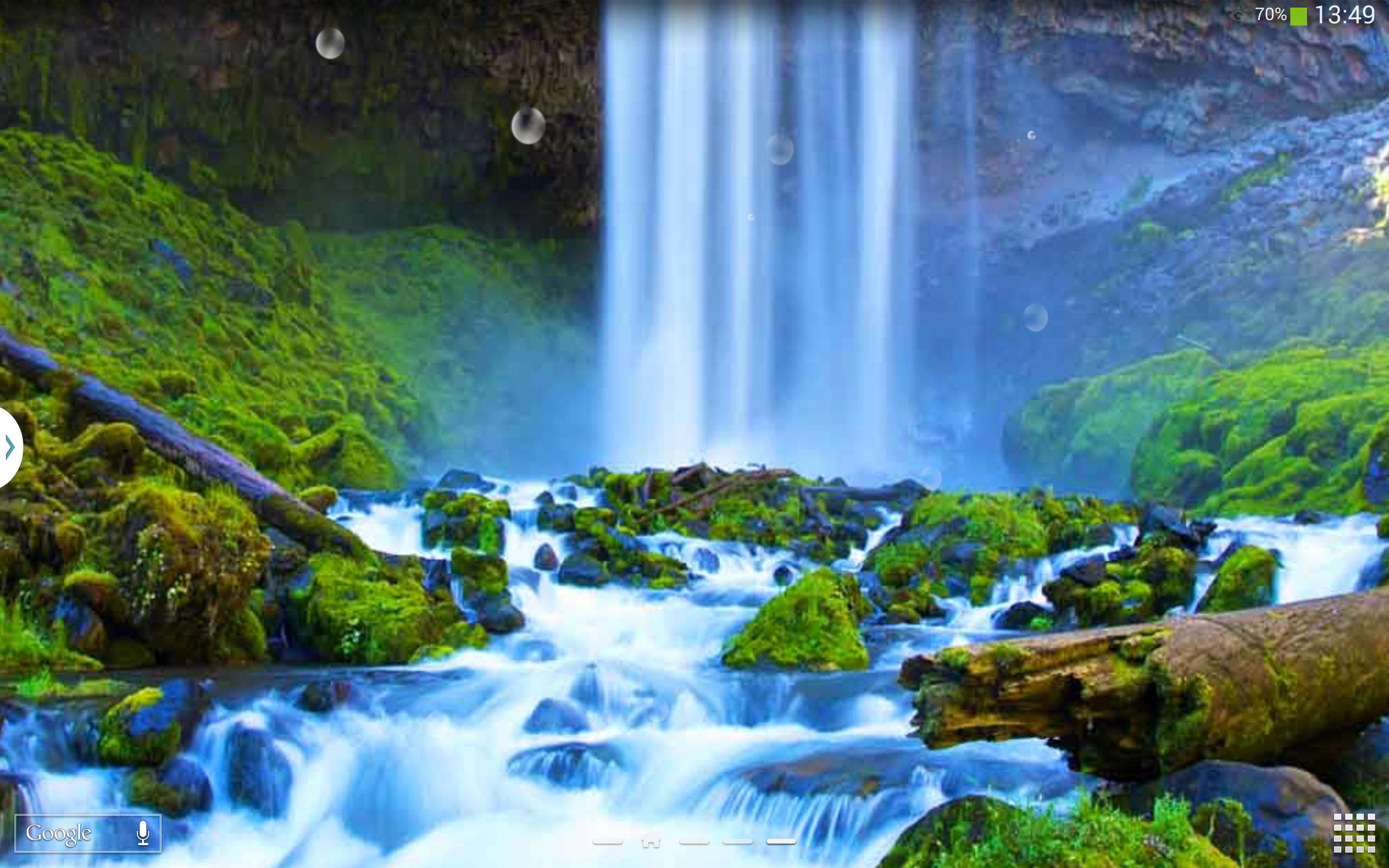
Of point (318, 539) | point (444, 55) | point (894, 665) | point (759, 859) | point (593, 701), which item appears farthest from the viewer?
point (444, 55)

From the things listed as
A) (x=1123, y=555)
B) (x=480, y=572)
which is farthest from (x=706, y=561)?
(x=1123, y=555)

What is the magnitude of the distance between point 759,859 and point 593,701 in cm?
246

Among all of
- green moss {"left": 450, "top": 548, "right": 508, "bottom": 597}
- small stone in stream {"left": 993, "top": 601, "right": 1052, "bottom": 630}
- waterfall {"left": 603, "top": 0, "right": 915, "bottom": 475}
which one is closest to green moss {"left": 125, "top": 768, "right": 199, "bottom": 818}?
green moss {"left": 450, "top": 548, "right": 508, "bottom": 597}

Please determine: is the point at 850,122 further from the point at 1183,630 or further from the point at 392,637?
the point at 1183,630

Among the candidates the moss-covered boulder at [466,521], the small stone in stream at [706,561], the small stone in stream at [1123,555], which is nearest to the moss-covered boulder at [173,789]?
the moss-covered boulder at [466,521]

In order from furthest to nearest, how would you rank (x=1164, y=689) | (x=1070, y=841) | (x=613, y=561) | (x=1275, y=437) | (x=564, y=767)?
1. (x=1275, y=437)
2. (x=613, y=561)
3. (x=564, y=767)
4. (x=1164, y=689)
5. (x=1070, y=841)

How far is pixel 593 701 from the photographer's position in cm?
811

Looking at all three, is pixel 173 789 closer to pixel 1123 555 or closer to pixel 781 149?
pixel 1123 555

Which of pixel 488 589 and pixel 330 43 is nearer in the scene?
pixel 488 589

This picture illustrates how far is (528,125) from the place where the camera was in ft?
94.7

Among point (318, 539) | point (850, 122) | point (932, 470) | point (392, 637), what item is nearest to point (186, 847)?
point (392, 637)

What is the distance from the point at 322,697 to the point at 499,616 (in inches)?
114

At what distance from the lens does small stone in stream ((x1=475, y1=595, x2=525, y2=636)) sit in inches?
407

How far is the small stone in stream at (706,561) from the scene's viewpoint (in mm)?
13320
